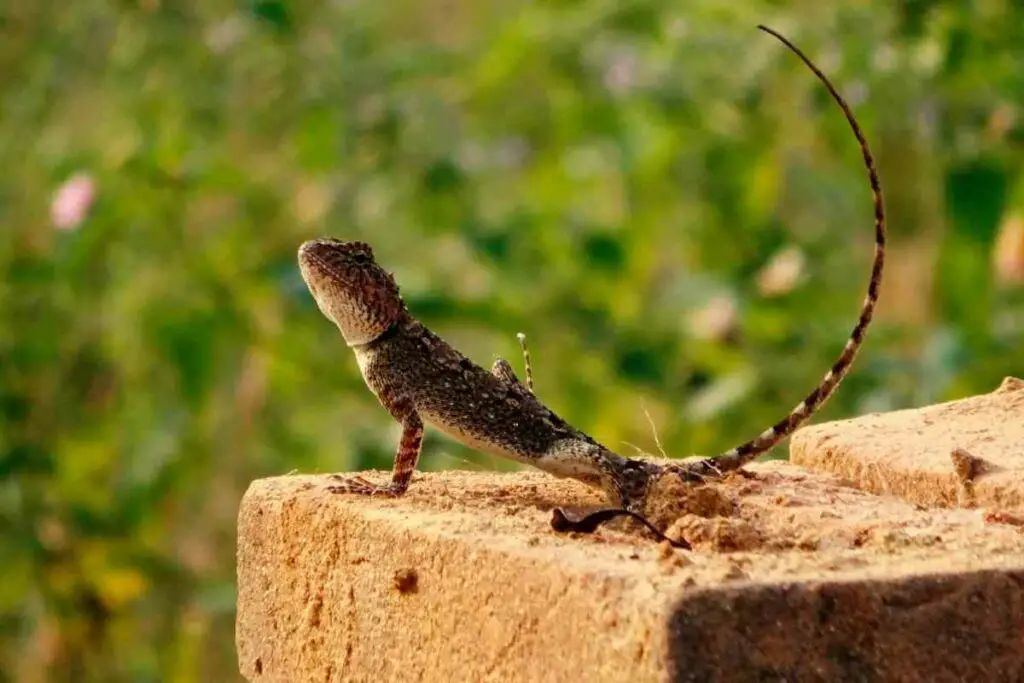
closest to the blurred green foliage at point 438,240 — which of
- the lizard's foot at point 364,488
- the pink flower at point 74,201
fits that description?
the pink flower at point 74,201

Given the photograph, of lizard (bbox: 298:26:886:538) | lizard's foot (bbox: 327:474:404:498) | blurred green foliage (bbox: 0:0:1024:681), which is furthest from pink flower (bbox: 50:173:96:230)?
lizard's foot (bbox: 327:474:404:498)

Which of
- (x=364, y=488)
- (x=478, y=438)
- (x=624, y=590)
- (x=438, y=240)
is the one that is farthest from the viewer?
(x=438, y=240)

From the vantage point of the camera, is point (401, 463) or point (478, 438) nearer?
point (401, 463)

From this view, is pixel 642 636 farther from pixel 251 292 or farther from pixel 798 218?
pixel 798 218

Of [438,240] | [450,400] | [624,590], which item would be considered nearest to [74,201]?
[438,240]

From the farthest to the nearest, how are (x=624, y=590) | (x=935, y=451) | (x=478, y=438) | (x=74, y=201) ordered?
(x=74, y=201)
(x=478, y=438)
(x=935, y=451)
(x=624, y=590)

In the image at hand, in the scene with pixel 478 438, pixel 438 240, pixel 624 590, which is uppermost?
pixel 438 240

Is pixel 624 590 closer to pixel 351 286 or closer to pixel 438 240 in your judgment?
pixel 351 286
